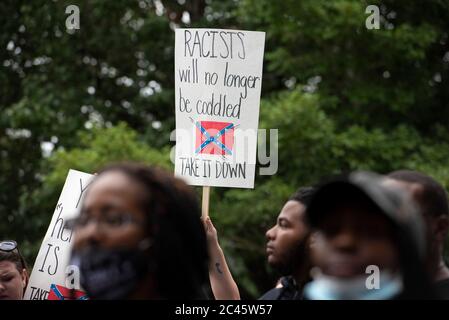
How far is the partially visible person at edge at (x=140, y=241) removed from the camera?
2375mm

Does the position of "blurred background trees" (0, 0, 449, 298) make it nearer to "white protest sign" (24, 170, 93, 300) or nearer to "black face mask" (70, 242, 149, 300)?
"white protest sign" (24, 170, 93, 300)

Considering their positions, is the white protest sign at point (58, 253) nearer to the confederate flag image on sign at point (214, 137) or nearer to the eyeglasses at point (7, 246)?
the eyeglasses at point (7, 246)

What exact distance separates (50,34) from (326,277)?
12800 mm

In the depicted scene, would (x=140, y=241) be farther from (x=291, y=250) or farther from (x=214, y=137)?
(x=214, y=137)

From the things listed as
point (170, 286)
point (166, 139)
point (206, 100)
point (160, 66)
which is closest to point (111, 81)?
point (160, 66)

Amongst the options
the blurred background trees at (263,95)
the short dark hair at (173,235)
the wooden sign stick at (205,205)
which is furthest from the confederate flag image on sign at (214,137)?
the blurred background trees at (263,95)

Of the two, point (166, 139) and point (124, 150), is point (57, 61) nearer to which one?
point (166, 139)

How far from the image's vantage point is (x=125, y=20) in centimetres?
1530

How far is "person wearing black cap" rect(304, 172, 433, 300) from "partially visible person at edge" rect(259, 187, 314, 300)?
1.56 metres

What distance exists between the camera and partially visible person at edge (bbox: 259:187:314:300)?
12.9 feet

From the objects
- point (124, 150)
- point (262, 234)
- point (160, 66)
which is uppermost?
point (160, 66)

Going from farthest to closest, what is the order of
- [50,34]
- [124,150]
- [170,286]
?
[50,34] → [124,150] → [170,286]

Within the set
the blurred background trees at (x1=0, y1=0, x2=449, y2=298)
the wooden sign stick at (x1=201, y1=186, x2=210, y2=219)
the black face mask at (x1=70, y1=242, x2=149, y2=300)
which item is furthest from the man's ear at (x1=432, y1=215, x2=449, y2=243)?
the blurred background trees at (x1=0, y1=0, x2=449, y2=298)

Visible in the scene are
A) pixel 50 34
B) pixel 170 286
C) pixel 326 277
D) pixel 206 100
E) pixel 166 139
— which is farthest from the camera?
pixel 50 34
